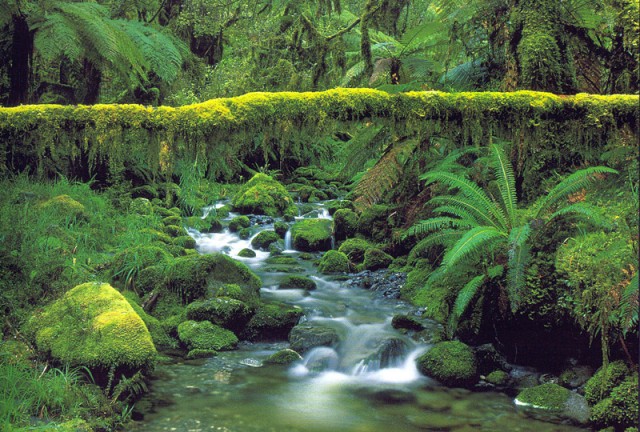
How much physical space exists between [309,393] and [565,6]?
438cm

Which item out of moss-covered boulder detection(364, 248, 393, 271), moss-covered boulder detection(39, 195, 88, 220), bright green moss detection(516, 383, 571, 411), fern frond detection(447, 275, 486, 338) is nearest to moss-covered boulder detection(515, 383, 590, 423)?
bright green moss detection(516, 383, 571, 411)

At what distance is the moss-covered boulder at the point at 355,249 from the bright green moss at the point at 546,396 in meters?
4.79

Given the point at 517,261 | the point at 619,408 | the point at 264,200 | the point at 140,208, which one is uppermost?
the point at 264,200

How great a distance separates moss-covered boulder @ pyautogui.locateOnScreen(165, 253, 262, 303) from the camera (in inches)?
281

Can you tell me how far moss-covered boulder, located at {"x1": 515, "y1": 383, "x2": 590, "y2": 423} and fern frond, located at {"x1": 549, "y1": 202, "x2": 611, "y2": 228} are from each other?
142cm

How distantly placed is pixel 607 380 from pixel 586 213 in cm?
137

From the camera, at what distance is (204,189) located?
13859mm

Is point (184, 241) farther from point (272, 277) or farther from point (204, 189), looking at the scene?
point (204, 189)

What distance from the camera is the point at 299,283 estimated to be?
Result: 834cm

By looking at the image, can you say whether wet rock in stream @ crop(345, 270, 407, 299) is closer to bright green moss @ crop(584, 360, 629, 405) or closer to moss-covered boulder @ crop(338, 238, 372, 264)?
moss-covered boulder @ crop(338, 238, 372, 264)

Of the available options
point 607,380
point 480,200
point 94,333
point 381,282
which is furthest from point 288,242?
point 607,380

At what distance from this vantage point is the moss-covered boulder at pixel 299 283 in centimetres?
834

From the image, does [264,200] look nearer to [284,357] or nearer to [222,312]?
[222,312]

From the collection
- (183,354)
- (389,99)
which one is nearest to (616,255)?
(389,99)
